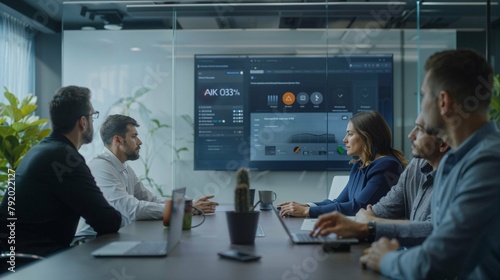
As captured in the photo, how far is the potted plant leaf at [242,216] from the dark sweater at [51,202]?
715 mm

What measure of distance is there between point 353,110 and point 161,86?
205 centimetres

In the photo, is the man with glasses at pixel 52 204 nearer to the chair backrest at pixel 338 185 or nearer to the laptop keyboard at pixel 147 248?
the laptop keyboard at pixel 147 248

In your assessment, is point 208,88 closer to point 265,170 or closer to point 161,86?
point 161,86

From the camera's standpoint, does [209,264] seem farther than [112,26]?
No

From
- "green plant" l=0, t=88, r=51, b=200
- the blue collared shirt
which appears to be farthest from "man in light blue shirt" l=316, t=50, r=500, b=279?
"green plant" l=0, t=88, r=51, b=200

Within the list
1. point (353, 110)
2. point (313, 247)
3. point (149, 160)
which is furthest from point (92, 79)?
point (313, 247)

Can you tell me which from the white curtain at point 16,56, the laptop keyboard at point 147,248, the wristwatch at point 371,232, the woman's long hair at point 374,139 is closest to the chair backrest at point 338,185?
the woman's long hair at point 374,139

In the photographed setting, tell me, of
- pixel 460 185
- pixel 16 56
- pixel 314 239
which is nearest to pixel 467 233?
pixel 460 185

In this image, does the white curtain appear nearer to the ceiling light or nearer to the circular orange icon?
the ceiling light

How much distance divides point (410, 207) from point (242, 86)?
3.28 m

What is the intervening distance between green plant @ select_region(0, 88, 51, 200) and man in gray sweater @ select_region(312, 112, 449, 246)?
9.76 feet

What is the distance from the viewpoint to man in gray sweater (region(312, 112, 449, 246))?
1.86 m

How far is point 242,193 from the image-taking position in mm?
1887

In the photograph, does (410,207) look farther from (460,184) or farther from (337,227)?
(460,184)
